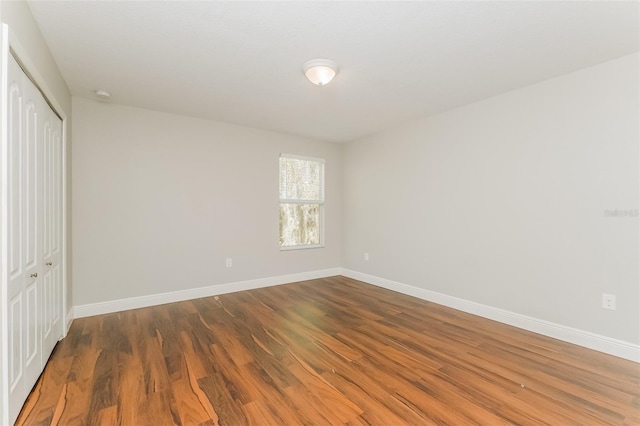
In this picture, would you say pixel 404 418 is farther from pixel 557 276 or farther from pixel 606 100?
pixel 606 100

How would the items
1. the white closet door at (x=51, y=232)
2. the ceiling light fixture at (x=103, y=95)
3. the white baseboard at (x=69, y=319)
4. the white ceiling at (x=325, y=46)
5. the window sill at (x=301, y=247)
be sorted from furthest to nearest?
the window sill at (x=301, y=247), the ceiling light fixture at (x=103, y=95), the white baseboard at (x=69, y=319), the white closet door at (x=51, y=232), the white ceiling at (x=325, y=46)

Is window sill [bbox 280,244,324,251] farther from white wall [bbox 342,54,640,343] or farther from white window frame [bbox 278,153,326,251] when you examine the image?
white wall [bbox 342,54,640,343]

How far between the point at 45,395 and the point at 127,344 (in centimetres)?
70

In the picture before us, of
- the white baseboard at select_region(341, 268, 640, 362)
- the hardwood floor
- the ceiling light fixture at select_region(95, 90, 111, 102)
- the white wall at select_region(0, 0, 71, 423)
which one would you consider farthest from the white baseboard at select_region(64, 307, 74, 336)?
the white baseboard at select_region(341, 268, 640, 362)

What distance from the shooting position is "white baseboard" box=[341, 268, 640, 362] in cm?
232

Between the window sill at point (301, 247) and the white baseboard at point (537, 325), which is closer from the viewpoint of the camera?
the white baseboard at point (537, 325)

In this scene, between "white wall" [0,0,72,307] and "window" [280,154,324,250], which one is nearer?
"white wall" [0,0,72,307]

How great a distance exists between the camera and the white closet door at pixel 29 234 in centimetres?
155

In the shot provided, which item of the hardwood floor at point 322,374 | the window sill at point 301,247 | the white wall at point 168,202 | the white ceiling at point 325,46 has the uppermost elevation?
the white ceiling at point 325,46

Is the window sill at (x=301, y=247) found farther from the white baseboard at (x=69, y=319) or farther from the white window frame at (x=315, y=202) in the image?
the white baseboard at (x=69, y=319)

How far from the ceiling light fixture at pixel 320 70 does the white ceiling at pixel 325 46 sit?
0.19 feet

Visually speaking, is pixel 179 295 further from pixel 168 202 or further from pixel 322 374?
pixel 322 374

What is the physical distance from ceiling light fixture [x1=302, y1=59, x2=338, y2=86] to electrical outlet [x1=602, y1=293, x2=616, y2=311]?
3.00 m

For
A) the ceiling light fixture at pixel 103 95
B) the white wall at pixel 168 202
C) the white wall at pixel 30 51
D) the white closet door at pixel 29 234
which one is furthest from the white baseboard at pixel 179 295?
the ceiling light fixture at pixel 103 95
